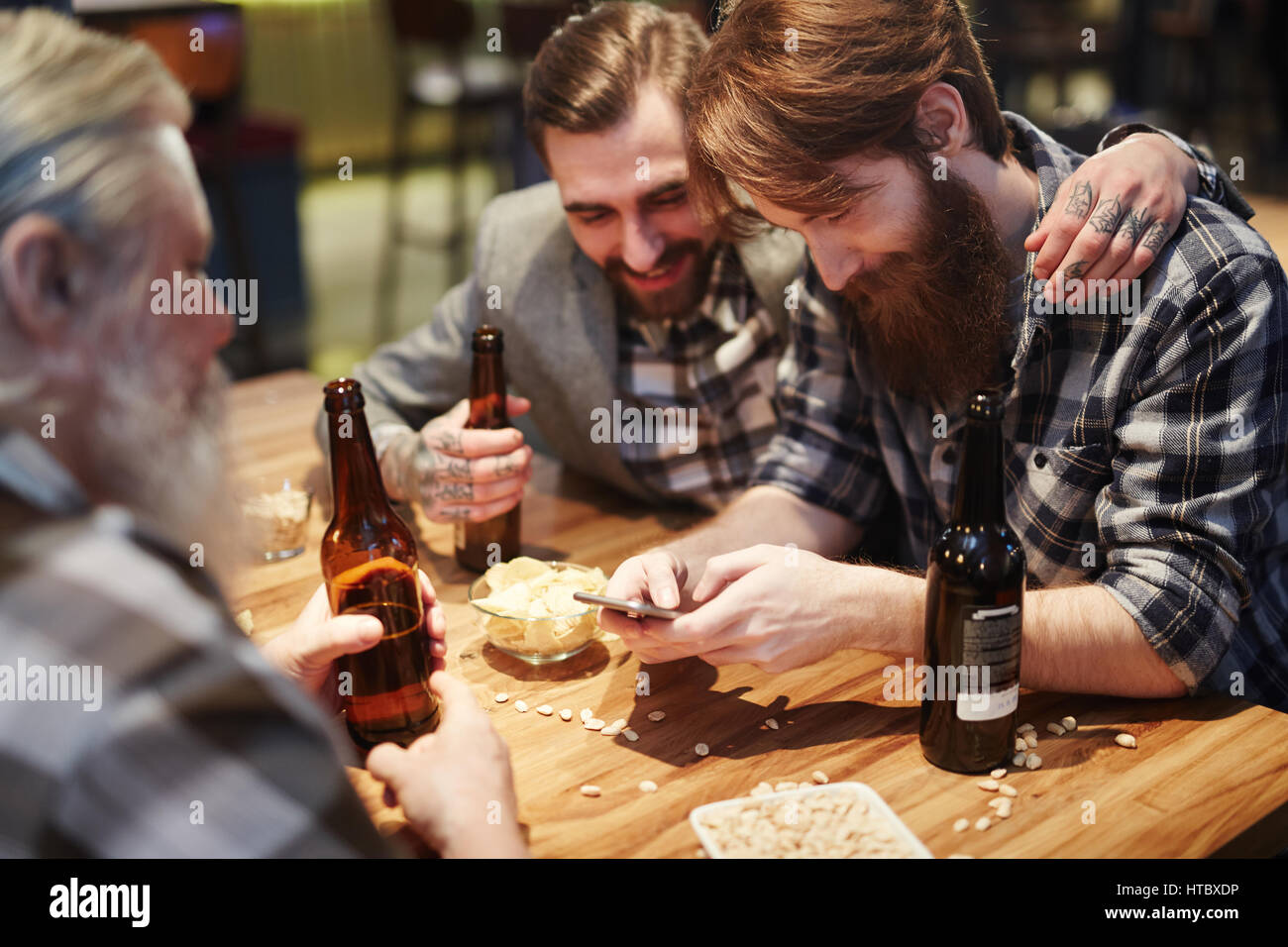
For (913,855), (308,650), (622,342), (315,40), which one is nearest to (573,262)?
(622,342)

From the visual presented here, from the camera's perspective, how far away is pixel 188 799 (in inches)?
29.1

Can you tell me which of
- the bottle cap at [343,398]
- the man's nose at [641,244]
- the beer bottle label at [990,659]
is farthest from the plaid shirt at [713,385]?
the beer bottle label at [990,659]

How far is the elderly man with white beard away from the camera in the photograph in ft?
2.39

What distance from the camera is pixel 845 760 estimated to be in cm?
115

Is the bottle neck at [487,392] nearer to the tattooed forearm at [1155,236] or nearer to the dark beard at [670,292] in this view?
the dark beard at [670,292]

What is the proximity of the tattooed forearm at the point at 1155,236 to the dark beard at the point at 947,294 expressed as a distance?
18cm

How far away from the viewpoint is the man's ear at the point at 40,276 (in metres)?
0.81

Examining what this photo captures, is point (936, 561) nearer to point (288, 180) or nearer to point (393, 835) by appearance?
point (393, 835)

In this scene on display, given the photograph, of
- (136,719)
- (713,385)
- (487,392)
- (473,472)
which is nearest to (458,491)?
(473,472)

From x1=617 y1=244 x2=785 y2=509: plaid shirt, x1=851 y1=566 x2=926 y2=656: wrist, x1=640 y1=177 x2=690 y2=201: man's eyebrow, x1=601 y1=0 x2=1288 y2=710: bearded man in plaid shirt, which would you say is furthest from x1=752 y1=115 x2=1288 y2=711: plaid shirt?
x1=640 y1=177 x2=690 y2=201: man's eyebrow

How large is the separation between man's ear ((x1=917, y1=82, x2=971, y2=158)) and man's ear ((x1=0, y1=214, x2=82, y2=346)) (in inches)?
38.5

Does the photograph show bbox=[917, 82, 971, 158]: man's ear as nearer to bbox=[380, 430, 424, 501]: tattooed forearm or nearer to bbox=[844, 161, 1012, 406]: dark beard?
bbox=[844, 161, 1012, 406]: dark beard

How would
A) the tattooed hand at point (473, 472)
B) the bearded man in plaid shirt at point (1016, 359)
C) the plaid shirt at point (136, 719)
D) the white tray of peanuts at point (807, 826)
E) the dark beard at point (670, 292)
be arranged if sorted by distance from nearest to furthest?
1. the plaid shirt at point (136, 719)
2. the white tray of peanuts at point (807, 826)
3. the bearded man in plaid shirt at point (1016, 359)
4. the tattooed hand at point (473, 472)
5. the dark beard at point (670, 292)

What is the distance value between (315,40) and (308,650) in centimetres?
704
